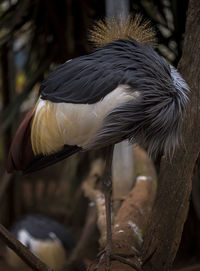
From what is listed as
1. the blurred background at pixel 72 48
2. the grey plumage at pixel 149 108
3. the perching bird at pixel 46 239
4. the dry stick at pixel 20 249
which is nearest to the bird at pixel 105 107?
the grey plumage at pixel 149 108

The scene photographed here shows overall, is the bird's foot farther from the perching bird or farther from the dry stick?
the perching bird

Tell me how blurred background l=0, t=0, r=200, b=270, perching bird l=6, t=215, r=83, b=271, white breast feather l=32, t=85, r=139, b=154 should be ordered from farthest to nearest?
perching bird l=6, t=215, r=83, b=271, blurred background l=0, t=0, r=200, b=270, white breast feather l=32, t=85, r=139, b=154

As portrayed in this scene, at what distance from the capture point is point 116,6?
2.07m

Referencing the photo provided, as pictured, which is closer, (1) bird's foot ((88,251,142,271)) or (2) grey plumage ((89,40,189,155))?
(2) grey plumage ((89,40,189,155))

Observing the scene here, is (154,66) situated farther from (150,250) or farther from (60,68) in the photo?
(150,250)

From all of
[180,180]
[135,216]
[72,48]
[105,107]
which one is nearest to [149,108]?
[105,107]

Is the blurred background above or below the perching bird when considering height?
above

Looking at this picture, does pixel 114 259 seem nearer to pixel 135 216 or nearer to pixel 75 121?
pixel 135 216

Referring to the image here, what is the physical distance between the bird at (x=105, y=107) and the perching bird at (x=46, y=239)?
1422mm

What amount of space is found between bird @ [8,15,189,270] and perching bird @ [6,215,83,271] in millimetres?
1422

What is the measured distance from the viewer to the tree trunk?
1.37 m

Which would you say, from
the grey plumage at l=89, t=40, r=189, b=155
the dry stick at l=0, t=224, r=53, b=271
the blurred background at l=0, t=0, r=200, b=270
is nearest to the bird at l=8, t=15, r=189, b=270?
the grey plumage at l=89, t=40, r=189, b=155

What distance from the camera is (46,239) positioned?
9.18ft

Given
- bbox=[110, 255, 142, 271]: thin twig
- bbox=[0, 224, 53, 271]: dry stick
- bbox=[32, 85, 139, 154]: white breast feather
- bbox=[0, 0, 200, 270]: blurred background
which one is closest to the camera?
bbox=[0, 224, 53, 271]: dry stick
